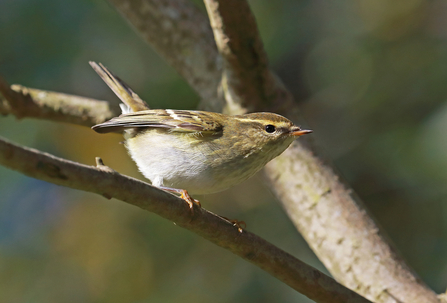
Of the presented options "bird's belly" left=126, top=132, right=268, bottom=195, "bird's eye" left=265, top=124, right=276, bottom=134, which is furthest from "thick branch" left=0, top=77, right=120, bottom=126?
"bird's eye" left=265, top=124, right=276, bottom=134

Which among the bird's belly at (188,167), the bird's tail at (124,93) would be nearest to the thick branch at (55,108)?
the bird's tail at (124,93)

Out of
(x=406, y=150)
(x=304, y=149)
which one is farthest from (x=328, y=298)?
(x=406, y=150)

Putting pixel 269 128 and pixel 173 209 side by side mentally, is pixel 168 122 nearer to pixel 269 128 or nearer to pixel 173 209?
pixel 269 128

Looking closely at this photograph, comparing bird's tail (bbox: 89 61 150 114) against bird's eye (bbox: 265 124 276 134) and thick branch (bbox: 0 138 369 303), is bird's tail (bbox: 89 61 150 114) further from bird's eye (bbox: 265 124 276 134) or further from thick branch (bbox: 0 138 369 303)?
thick branch (bbox: 0 138 369 303)

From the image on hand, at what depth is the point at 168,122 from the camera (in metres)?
3.12

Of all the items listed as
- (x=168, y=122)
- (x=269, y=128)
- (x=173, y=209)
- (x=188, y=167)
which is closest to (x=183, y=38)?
(x=168, y=122)

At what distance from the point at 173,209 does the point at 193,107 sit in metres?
2.52

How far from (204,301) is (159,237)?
0.74 m

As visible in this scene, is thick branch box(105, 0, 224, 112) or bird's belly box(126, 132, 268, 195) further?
thick branch box(105, 0, 224, 112)

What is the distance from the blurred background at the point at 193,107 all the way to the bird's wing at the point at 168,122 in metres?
1.13

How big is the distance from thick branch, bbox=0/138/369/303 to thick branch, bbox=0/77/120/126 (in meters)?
1.91

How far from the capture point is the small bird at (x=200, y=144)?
9.43 feet

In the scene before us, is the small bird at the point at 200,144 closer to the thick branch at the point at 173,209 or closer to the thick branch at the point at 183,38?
the thick branch at the point at 173,209

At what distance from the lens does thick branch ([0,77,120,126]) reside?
3529 millimetres
